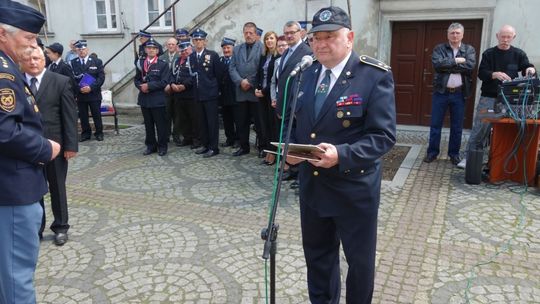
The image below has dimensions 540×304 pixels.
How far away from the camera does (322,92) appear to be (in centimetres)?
257

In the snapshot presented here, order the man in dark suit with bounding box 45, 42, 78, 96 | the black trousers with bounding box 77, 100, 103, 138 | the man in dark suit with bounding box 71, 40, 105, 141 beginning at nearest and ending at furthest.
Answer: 1. the man in dark suit with bounding box 45, 42, 78, 96
2. the man in dark suit with bounding box 71, 40, 105, 141
3. the black trousers with bounding box 77, 100, 103, 138

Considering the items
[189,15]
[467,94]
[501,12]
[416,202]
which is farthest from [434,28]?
[189,15]

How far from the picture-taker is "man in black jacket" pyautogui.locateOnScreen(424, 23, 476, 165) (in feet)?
21.1

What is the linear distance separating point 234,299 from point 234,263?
550mm

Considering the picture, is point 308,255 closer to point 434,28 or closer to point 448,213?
point 448,213

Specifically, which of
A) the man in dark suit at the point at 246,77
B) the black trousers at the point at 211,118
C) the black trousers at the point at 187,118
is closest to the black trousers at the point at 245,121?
the man in dark suit at the point at 246,77

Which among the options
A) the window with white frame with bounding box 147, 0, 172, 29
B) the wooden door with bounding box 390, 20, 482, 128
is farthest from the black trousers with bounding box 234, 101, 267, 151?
the window with white frame with bounding box 147, 0, 172, 29

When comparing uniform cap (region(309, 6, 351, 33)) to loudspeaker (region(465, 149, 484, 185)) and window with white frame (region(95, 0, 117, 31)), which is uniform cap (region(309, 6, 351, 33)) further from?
window with white frame (region(95, 0, 117, 31))

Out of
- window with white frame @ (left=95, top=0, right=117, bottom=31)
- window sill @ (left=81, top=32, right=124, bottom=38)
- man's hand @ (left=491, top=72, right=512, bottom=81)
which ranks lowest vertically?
man's hand @ (left=491, top=72, right=512, bottom=81)

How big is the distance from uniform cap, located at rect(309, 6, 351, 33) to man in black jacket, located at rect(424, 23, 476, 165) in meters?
4.58

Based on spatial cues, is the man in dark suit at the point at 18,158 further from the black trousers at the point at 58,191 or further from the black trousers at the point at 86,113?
the black trousers at the point at 86,113

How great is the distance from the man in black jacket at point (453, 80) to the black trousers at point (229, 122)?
11.8 feet

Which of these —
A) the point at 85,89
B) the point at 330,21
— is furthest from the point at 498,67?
the point at 85,89

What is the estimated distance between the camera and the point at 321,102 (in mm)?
2553
